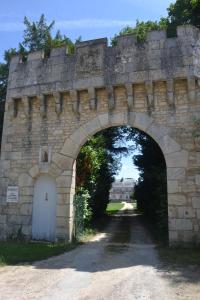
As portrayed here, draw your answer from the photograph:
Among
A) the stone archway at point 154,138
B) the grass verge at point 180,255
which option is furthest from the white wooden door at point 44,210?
the grass verge at point 180,255

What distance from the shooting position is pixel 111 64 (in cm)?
885

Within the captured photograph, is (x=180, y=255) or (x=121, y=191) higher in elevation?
(x=121, y=191)

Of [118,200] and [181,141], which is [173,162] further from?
[118,200]

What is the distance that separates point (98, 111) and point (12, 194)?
3567 mm

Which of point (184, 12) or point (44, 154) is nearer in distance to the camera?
point (44, 154)

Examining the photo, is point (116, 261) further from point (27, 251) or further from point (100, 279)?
point (27, 251)

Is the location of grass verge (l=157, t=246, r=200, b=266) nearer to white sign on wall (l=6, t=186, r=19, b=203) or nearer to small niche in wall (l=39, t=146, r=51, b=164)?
small niche in wall (l=39, t=146, r=51, b=164)

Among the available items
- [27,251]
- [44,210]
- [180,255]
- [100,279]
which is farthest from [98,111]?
[100,279]

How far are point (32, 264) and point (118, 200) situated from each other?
182 ft

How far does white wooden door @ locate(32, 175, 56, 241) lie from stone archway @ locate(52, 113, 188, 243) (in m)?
0.46

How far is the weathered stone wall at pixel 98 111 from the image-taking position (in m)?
→ 7.96

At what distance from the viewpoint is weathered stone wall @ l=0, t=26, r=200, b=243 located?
7961 millimetres

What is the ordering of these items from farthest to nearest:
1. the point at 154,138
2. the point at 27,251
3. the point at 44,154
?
the point at 44,154 → the point at 154,138 → the point at 27,251

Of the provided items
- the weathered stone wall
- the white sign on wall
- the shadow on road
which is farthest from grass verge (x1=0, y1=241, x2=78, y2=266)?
the white sign on wall
